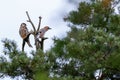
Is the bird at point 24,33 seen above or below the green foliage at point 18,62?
above

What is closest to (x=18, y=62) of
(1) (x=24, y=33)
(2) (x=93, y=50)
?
(1) (x=24, y=33)

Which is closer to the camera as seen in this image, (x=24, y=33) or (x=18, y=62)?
(x=18, y=62)

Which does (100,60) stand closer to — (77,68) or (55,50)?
(77,68)

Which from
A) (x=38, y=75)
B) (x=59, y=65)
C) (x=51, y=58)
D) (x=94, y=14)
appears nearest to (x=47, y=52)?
(x=51, y=58)

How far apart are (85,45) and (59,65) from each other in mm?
972

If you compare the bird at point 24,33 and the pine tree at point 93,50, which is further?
the bird at point 24,33

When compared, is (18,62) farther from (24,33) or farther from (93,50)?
(93,50)

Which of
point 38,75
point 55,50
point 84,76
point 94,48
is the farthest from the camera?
point 55,50

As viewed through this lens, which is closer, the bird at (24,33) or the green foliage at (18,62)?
the green foliage at (18,62)

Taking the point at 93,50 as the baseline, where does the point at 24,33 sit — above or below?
above

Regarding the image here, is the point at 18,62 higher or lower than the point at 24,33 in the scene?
lower

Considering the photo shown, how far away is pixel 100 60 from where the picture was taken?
6738 mm

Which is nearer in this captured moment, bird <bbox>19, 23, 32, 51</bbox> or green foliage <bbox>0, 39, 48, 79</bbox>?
green foliage <bbox>0, 39, 48, 79</bbox>

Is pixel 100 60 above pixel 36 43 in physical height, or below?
below
